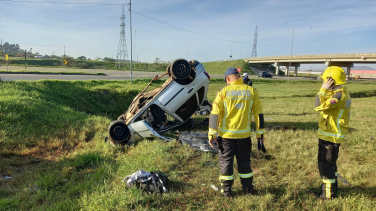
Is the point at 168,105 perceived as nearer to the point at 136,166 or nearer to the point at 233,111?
the point at 136,166

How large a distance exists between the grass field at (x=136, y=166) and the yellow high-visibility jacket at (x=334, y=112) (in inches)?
33.4

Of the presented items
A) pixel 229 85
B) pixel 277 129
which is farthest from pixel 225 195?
pixel 277 129

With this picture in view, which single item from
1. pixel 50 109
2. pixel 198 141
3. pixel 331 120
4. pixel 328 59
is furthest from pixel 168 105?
pixel 328 59

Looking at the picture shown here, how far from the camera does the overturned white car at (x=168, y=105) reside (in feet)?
18.6

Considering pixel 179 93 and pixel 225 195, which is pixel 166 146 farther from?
pixel 225 195

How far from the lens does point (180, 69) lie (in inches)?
233

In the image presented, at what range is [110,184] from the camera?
11.4 feet

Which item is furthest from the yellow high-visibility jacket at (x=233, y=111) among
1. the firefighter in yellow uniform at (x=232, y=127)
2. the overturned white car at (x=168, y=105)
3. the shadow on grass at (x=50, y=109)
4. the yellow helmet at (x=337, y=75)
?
the shadow on grass at (x=50, y=109)

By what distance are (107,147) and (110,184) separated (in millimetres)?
2226

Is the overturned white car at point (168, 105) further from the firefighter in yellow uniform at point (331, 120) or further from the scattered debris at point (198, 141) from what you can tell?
the firefighter in yellow uniform at point (331, 120)

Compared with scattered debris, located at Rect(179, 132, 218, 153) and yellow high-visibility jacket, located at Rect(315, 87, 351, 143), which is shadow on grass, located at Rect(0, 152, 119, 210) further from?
yellow high-visibility jacket, located at Rect(315, 87, 351, 143)

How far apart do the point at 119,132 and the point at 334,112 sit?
4470mm

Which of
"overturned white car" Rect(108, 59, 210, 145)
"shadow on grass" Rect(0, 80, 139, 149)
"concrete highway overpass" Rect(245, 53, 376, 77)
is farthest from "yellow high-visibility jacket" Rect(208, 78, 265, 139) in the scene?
"concrete highway overpass" Rect(245, 53, 376, 77)

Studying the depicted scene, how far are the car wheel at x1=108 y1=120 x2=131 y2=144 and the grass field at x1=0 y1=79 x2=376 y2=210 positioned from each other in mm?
228
